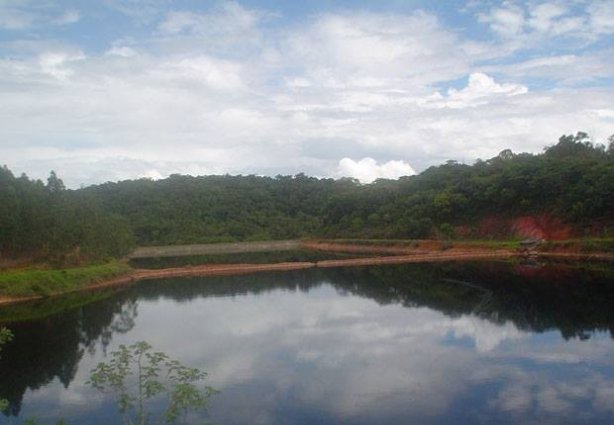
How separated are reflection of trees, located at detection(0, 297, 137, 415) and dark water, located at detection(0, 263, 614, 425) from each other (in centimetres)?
7

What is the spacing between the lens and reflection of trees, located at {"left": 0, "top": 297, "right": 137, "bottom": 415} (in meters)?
17.7

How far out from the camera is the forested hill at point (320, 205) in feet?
147

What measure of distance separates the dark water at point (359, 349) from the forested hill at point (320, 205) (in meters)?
11.4

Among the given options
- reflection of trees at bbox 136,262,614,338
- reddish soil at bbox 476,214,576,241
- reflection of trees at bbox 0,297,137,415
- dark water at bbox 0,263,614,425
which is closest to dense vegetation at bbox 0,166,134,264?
reflection of trees at bbox 136,262,614,338

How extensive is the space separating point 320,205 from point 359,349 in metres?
73.0

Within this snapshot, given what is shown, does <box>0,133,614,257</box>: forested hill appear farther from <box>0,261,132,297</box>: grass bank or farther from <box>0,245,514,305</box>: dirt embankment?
<box>0,245,514,305</box>: dirt embankment

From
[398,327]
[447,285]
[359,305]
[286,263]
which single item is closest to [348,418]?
[398,327]

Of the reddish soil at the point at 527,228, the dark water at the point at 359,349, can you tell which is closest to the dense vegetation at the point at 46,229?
the dark water at the point at 359,349

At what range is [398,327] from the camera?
75.5ft

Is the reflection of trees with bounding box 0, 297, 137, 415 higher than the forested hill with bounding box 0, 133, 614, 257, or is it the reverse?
the forested hill with bounding box 0, 133, 614, 257

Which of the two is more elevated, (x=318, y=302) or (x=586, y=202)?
(x=586, y=202)

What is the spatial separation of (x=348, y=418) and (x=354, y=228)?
58.9 metres

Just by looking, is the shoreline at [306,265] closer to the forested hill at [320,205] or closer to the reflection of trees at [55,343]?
the forested hill at [320,205]

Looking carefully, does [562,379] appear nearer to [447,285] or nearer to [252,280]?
[447,285]
